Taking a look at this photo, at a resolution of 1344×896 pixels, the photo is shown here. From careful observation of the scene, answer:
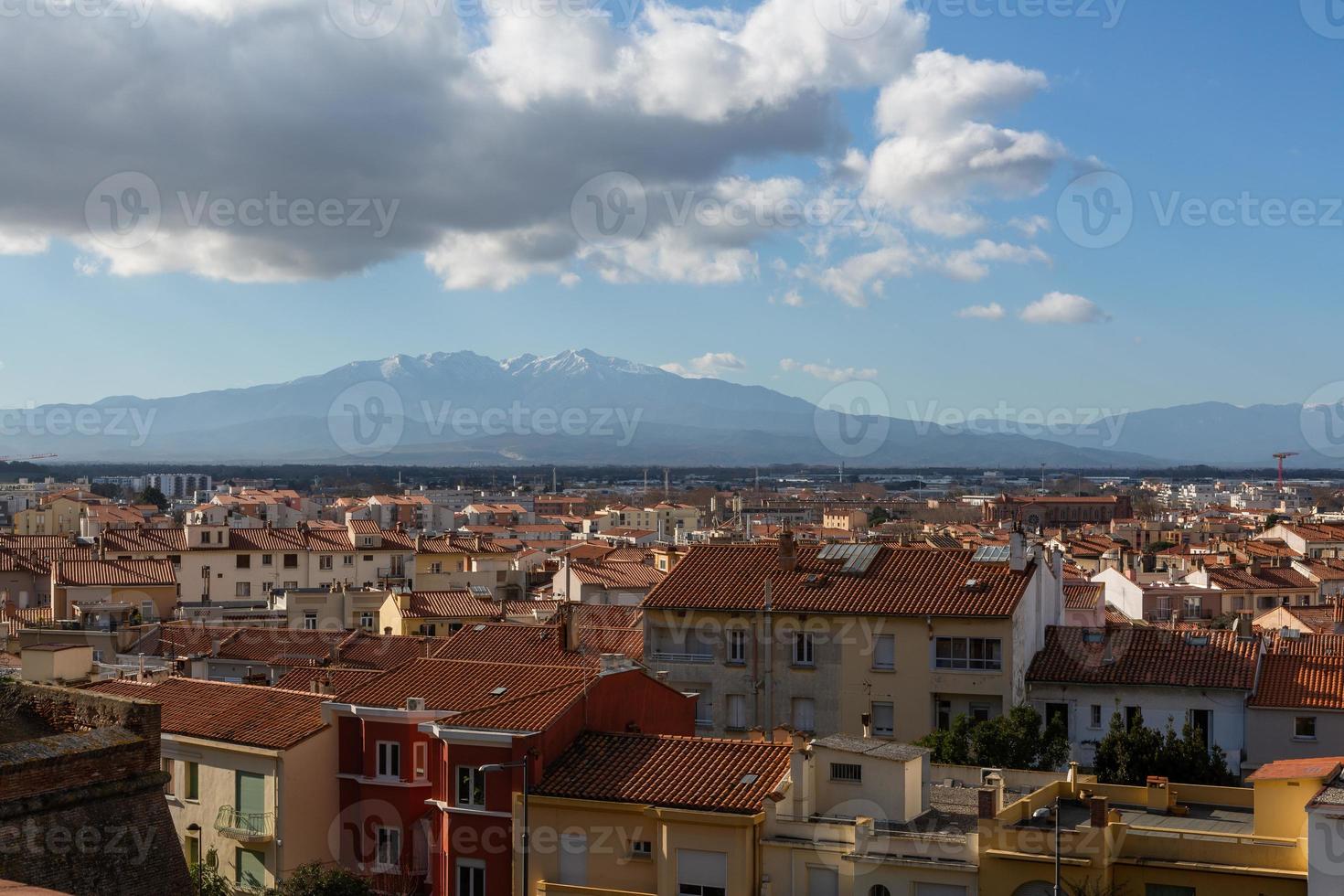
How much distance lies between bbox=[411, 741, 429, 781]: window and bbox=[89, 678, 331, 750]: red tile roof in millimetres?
1827

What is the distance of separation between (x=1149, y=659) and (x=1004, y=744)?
6.15 meters

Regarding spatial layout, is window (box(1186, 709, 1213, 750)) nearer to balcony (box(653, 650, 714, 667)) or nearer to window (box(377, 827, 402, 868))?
balcony (box(653, 650, 714, 667))

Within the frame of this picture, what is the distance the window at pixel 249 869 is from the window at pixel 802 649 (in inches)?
455

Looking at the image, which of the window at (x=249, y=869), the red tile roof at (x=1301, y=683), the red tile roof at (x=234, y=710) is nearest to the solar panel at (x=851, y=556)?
the red tile roof at (x=1301, y=683)

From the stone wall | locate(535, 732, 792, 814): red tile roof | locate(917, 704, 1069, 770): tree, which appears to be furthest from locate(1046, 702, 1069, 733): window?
the stone wall

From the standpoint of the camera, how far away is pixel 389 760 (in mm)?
22109

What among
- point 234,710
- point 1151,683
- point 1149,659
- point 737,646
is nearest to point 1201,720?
point 1151,683

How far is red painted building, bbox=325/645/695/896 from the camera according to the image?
64.8 ft

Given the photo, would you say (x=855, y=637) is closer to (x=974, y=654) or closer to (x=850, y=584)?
(x=850, y=584)

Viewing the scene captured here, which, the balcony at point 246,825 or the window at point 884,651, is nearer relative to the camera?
the balcony at point 246,825

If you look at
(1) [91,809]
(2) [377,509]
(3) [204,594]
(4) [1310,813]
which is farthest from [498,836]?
(2) [377,509]

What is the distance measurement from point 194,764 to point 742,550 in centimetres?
1337

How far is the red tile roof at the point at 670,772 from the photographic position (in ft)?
59.8

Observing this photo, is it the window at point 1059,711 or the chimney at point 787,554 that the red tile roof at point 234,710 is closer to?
the chimney at point 787,554
